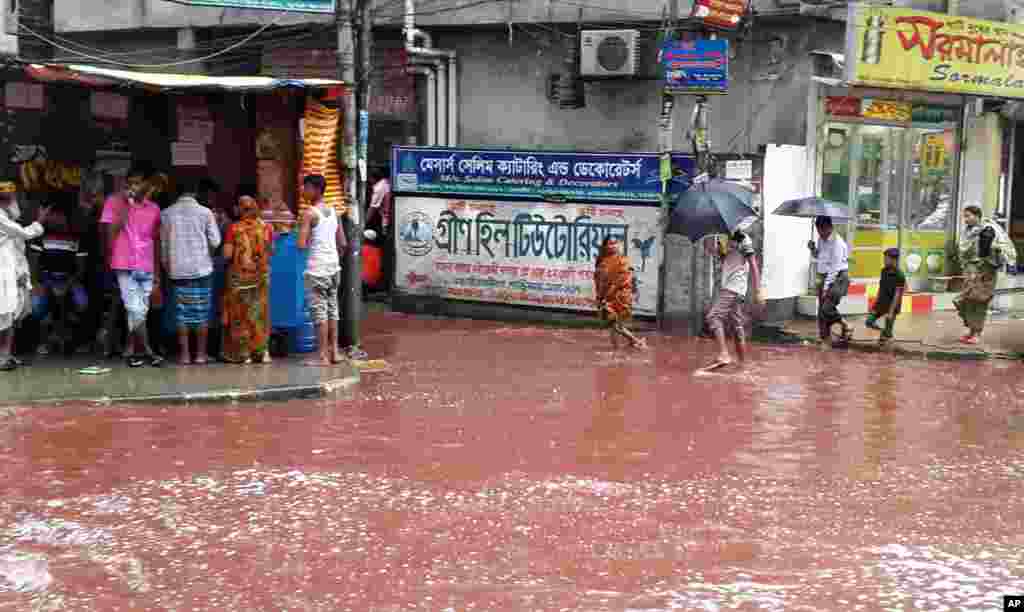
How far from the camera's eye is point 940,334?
17000 millimetres

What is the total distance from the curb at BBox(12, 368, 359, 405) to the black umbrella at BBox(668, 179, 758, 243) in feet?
14.1

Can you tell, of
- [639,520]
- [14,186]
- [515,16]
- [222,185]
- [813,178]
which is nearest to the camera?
[639,520]

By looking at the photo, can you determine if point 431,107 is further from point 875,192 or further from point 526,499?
point 526,499

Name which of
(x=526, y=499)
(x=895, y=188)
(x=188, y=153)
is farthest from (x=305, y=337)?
(x=895, y=188)

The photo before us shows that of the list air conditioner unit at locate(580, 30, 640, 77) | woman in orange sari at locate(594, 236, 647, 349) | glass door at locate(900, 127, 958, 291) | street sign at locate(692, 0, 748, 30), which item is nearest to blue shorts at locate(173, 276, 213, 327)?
woman in orange sari at locate(594, 236, 647, 349)

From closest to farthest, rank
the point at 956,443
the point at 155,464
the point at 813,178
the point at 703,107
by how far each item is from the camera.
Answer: the point at 155,464 < the point at 956,443 < the point at 703,107 < the point at 813,178

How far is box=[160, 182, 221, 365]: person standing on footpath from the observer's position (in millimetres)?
12797

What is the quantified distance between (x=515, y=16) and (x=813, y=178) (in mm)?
5433

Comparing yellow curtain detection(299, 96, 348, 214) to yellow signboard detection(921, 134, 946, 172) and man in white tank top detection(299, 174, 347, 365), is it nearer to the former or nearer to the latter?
man in white tank top detection(299, 174, 347, 365)

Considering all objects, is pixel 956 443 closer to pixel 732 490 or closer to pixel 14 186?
pixel 732 490

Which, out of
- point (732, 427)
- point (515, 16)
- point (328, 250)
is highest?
point (515, 16)

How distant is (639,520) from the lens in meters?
7.59

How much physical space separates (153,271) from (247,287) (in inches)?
36.5

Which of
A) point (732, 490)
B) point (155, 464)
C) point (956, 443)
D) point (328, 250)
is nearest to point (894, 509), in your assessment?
point (732, 490)
